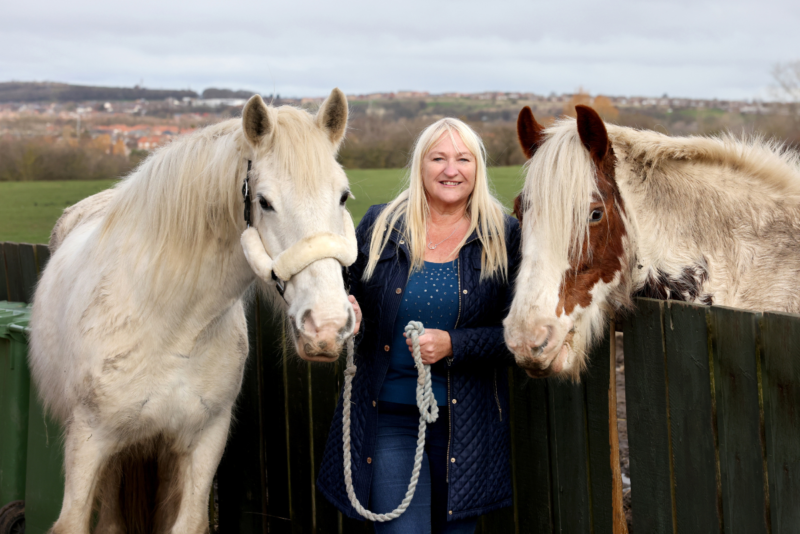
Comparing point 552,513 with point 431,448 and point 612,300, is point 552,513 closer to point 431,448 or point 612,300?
point 431,448

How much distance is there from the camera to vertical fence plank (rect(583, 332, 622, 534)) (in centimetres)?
220

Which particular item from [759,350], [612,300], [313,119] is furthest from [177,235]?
[759,350]

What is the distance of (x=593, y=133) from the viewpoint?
2.10 metres

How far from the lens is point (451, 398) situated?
7.23 feet

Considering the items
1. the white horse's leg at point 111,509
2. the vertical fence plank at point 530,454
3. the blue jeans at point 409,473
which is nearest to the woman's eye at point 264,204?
the blue jeans at point 409,473

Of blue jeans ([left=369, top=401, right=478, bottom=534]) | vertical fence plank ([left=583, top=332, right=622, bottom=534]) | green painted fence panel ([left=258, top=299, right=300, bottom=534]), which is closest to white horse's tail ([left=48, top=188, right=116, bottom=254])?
green painted fence panel ([left=258, top=299, right=300, bottom=534])

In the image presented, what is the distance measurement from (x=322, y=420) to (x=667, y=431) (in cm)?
185

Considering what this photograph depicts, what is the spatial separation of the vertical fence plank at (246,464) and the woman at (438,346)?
125cm

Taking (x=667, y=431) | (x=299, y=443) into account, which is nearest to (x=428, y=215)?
(x=667, y=431)

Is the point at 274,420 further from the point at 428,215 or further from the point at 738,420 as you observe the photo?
the point at 738,420

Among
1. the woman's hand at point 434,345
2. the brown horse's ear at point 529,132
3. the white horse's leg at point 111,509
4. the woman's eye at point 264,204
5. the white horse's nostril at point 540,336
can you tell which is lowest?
the white horse's leg at point 111,509

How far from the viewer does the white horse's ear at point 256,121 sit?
2018 millimetres


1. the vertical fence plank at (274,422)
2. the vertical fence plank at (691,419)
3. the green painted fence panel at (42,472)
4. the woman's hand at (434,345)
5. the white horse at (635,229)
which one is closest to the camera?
the vertical fence plank at (691,419)

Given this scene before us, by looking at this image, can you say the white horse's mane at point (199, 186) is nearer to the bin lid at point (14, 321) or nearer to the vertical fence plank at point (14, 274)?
the bin lid at point (14, 321)
